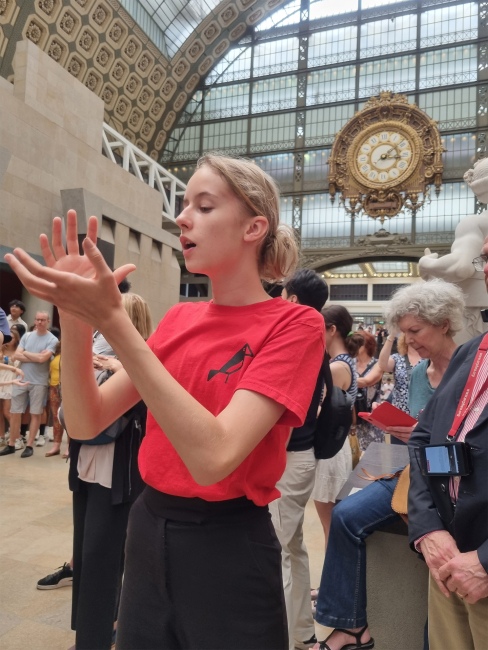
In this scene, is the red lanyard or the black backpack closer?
the red lanyard

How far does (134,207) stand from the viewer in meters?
14.6

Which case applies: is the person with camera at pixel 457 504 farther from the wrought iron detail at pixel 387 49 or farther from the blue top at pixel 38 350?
the wrought iron detail at pixel 387 49

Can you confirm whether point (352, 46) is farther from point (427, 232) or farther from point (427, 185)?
point (427, 232)

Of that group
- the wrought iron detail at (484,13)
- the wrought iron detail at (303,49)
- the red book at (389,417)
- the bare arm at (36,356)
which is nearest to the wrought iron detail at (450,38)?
the wrought iron detail at (484,13)

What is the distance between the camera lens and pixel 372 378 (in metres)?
4.93

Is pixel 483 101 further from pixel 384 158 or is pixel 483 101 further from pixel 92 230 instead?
pixel 92 230

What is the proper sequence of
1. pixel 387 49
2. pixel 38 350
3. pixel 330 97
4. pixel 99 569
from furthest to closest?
pixel 330 97 → pixel 387 49 → pixel 38 350 → pixel 99 569

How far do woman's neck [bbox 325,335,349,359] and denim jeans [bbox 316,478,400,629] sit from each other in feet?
3.45

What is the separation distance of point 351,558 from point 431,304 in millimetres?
1357

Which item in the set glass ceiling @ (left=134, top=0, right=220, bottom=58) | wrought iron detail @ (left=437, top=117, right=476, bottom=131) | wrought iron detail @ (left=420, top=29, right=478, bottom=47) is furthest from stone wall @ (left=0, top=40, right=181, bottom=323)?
wrought iron detail @ (left=420, top=29, right=478, bottom=47)

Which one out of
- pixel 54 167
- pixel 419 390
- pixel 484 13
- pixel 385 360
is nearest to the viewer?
pixel 419 390

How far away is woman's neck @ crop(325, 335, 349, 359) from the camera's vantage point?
3008 millimetres

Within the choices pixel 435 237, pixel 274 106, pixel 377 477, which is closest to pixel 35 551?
pixel 377 477

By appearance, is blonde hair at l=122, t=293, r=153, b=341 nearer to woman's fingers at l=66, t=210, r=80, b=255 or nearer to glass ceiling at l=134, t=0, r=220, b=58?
woman's fingers at l=66, t=210, r=80, b=255
